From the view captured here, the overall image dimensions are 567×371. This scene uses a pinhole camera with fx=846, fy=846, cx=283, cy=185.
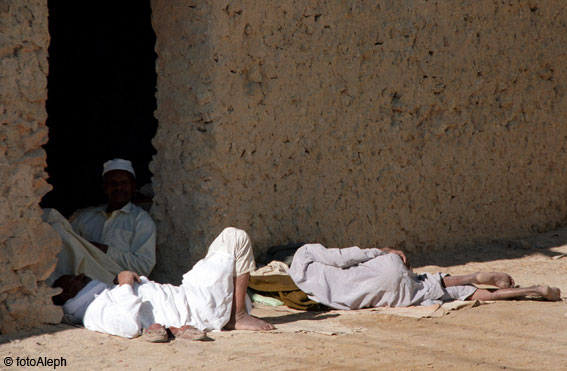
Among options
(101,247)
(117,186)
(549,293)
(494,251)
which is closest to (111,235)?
(101,247)

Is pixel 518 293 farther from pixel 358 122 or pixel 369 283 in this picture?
pixel 358 122

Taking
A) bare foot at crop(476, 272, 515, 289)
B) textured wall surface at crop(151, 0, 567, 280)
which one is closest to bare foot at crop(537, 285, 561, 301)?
→ bare foot at crop(476, 272, 515, 289)

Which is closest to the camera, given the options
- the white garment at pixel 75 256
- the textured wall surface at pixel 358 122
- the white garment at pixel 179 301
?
the white garment at pixel 179 301

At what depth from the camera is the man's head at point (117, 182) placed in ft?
18.6

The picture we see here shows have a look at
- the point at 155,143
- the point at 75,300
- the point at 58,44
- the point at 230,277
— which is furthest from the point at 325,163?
the point at 58,44

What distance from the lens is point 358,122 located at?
650cm

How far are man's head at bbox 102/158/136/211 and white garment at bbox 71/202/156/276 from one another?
0.19ft

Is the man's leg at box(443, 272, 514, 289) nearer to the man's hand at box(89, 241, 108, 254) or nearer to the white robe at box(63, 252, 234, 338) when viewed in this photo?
the white robe at box(63, 252, 234, 338)

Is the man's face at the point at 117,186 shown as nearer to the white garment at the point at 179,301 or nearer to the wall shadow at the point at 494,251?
the white garment at the point at 179,301

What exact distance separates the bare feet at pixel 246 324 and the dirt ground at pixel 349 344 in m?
0.07

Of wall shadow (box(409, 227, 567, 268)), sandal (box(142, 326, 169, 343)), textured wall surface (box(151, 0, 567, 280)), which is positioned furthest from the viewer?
wall shadow (box(409, 227, 567, 268))

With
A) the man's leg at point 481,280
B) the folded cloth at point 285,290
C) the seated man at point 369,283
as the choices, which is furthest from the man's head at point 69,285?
the man's leg at point 481,280

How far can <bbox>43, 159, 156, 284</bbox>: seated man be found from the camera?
5059 millimetres

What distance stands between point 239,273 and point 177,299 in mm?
383
